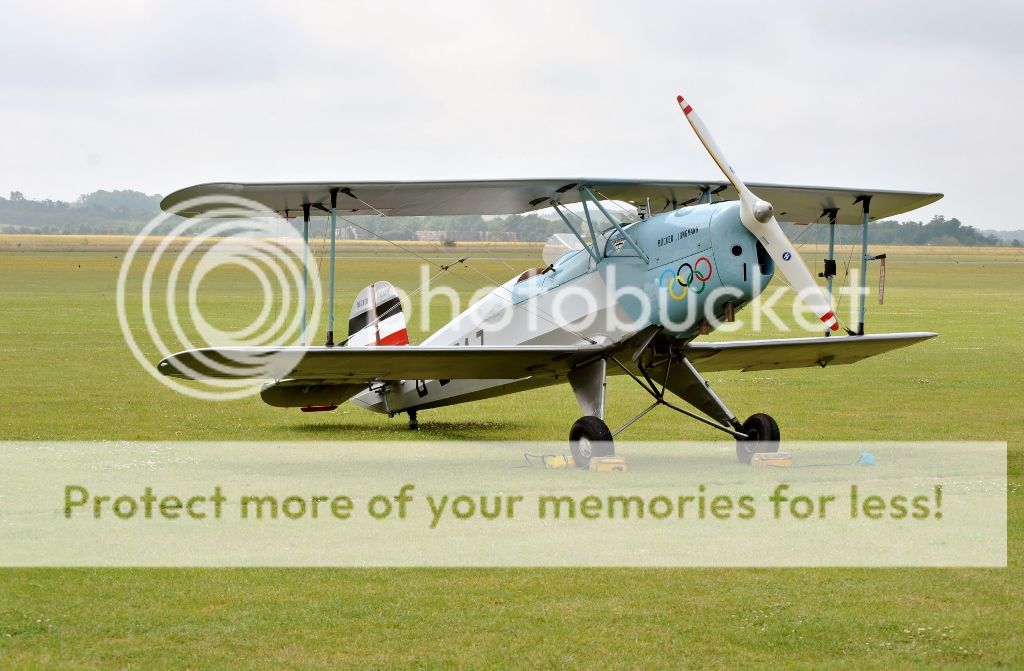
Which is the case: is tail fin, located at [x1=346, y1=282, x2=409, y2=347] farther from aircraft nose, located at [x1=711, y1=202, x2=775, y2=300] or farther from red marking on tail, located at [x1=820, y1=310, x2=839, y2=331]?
red marking on tail, located at [x1=820, y1=310, x2=839, y2=331]

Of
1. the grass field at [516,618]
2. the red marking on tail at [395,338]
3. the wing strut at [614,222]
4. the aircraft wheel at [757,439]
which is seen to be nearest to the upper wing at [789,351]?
the aircraft wheel at [757,439]

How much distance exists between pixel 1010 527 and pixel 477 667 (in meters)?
4.65

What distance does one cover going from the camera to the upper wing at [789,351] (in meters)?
13.6

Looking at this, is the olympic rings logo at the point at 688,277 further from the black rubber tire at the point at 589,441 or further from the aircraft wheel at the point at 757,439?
the aircraft wheel at the point at 757,439

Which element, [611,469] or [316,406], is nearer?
[611,469]

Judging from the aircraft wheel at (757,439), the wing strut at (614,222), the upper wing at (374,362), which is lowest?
the aircraft wheel at (757,439)

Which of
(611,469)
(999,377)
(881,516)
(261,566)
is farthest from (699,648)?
(999,377)

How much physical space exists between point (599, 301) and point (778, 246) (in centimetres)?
184

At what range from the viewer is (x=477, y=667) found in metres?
6.21

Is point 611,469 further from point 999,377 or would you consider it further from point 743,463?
point 999,377

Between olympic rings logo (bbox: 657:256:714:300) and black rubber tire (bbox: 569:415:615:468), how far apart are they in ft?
4.37

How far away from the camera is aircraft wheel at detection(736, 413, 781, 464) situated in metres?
12.7

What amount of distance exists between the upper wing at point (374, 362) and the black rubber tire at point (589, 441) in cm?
72
